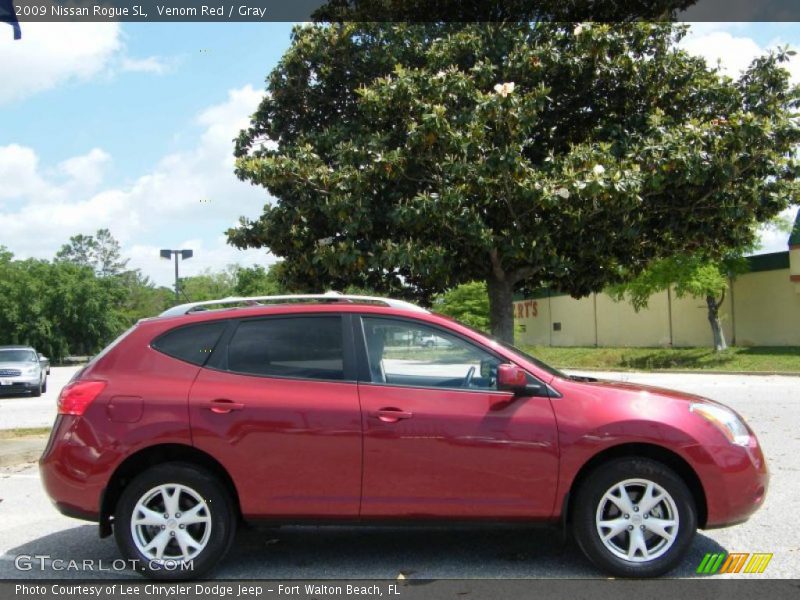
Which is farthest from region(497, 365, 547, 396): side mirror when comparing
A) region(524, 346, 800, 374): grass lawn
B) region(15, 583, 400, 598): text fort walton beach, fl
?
region(524, 346, 800, 374): grass lawn

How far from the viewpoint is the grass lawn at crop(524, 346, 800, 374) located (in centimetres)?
2506

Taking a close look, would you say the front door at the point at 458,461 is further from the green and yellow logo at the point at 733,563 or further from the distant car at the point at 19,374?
the distant car at the point at 19,374

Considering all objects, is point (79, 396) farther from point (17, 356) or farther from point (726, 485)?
point (17, 356)

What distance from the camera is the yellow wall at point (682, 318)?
29.2 metres

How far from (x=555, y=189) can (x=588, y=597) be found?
660 centimetres

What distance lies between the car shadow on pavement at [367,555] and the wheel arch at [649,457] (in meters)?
0.32

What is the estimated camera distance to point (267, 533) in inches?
227

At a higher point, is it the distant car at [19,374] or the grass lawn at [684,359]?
the distant car at [19,374]

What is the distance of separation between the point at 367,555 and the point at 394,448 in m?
1.05

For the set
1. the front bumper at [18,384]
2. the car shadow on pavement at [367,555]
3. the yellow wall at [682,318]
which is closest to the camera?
the car shadow on pavement at [367,555]

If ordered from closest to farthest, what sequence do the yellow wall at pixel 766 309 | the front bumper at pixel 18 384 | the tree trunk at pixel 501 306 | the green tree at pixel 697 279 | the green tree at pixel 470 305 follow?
the tree trunk at pixel 501 306 < the front bumper at pixel 18 384 < the green tree at pixel 697 279 < the yellow wall at pixel 766 309 < the green tree at pixel 470 305

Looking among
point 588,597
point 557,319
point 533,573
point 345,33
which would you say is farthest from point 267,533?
point 557,319

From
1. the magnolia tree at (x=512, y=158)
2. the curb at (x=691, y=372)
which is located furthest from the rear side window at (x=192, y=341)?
the curb at (x=691, y=372)

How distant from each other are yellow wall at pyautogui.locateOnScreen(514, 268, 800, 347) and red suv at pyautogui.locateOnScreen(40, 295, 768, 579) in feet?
84.6
